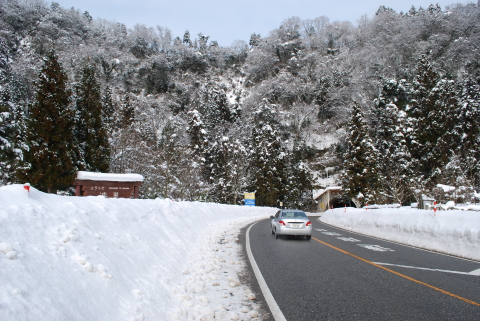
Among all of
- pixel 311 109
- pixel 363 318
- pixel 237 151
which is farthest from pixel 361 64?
pixel 363 318

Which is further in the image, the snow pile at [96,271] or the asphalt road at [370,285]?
the asphalt road at [370,285]

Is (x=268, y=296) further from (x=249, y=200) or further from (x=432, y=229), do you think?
(x=249, y=200)

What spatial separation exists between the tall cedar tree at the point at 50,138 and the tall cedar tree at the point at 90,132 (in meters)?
3.97

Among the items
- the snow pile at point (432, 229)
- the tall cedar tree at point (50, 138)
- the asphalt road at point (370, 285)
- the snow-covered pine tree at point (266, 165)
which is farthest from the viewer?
the snow-covered pine tree at point (266, 165)

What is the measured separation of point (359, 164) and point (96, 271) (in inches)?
1812

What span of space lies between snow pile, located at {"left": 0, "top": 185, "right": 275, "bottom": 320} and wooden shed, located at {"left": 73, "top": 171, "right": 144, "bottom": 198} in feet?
29.6

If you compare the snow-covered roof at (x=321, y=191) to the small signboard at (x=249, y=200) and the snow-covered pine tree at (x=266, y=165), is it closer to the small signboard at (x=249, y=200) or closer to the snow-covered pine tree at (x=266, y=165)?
the snow-covered pine tree at (x=266, y=165)

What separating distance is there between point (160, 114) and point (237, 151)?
30.4 m

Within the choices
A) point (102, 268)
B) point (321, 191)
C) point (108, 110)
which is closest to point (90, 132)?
point (108, 110)

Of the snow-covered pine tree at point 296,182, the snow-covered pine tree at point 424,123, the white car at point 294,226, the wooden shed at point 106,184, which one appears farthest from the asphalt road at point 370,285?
the snow-covered pine tree at point 296,182

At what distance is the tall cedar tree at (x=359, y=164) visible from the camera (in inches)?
1788

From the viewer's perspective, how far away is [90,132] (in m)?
31.9

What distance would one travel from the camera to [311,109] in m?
74.6

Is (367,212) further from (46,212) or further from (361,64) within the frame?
(361,64)
